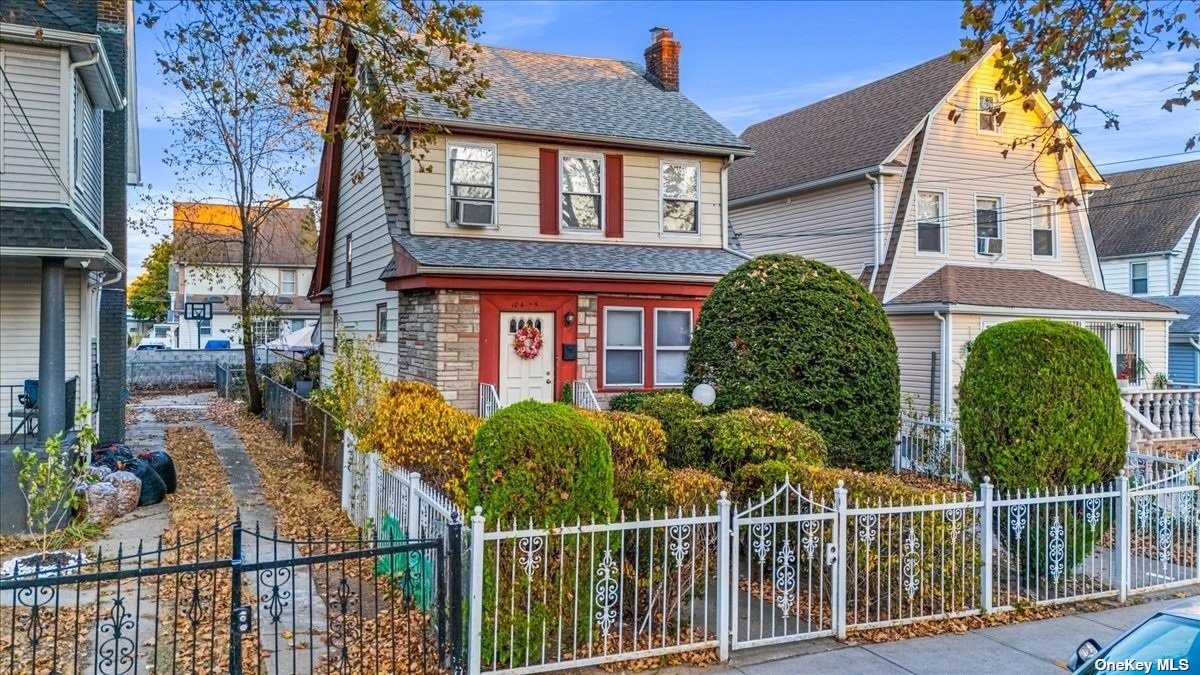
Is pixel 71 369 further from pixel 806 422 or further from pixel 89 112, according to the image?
pixel 806 422

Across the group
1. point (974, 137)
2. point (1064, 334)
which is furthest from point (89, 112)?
point (974, 137)

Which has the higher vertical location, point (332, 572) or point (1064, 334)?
point (1064, 334)

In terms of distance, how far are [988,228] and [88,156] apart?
1903 centimetres

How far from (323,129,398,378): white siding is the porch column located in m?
5.44

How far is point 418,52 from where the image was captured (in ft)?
21.8

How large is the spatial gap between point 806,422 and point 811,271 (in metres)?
2.26

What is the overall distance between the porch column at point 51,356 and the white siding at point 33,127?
1417 millimetres

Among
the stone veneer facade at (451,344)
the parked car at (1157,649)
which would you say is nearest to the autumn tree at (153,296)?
the stone veneer facade at (451,344)

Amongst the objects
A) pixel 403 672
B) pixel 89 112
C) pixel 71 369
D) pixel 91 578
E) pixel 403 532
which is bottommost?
pixel 403 672

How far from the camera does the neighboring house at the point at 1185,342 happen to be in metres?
26.5

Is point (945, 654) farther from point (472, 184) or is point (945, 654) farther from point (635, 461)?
point (472, 184)

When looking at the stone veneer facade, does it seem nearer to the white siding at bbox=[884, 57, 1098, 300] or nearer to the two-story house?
the white siding at bbox=[884, 57, 1098, 300]

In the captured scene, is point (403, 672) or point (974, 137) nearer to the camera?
point (403, 672)

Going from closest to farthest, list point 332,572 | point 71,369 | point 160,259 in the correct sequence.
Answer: point 332,572 < point 71,369 < point 160,259
